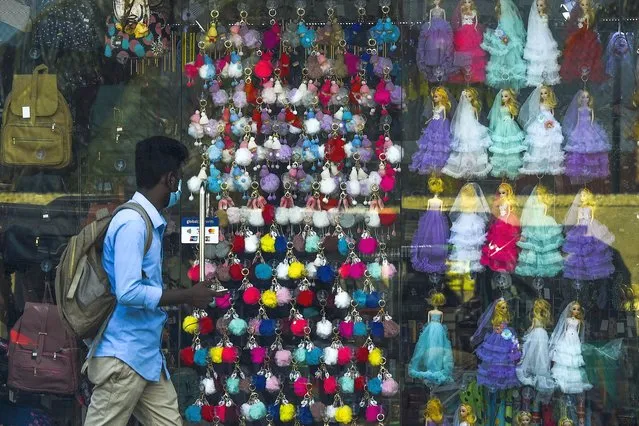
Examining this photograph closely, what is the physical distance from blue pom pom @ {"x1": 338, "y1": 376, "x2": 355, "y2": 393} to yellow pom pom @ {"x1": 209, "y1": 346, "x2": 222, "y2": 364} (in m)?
0.75

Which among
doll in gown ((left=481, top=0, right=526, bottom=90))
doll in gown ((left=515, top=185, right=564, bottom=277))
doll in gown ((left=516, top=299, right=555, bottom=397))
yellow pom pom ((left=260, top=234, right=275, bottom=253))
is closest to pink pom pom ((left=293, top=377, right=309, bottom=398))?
yellow pom pom ((left=260, top=234, right=275, bottom=253))

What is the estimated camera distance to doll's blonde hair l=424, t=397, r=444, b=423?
22.5ft

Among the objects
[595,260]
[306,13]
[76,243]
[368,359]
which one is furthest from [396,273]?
[76,243]

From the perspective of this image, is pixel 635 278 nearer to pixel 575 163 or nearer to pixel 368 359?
pixel 575 163

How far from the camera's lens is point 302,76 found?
699cm

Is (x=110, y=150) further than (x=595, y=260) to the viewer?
Yes

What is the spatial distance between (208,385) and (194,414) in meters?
0.21

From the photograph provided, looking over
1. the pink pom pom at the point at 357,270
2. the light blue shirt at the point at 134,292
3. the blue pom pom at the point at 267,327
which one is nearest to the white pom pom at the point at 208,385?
the blue pom pom at the point at 267,327

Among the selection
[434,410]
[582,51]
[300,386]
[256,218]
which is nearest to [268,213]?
[256,218]

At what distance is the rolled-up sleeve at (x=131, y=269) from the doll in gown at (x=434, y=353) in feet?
7.13

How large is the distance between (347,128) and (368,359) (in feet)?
4.63

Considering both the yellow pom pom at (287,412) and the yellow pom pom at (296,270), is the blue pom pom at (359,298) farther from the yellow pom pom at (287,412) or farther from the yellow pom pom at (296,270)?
the yellow pom pom at (287,412)

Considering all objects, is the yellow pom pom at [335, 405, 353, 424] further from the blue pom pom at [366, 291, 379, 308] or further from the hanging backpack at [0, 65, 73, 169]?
the hanging backpack at [0, 65, 73, 169]

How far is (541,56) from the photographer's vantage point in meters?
6.74
